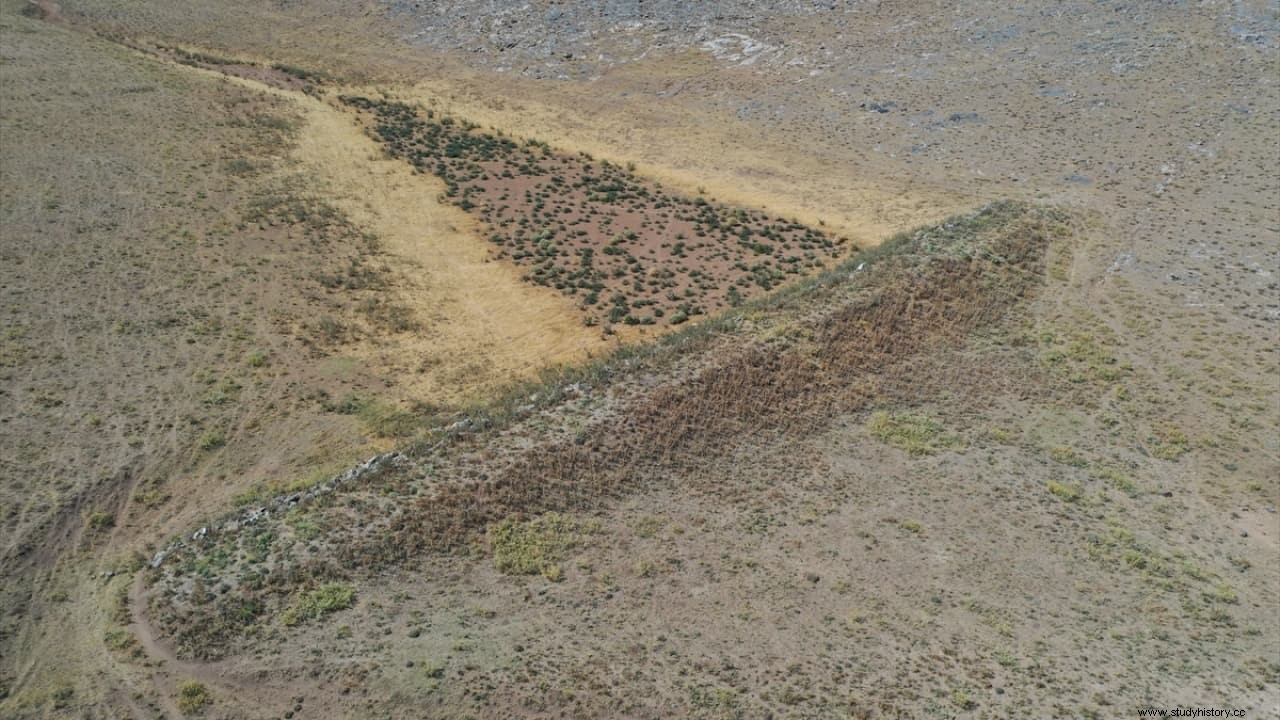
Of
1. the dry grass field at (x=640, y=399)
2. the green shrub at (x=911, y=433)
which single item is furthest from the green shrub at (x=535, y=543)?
the green shrub at (x=911, y=433)

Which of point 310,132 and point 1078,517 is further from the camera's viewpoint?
point 310,132

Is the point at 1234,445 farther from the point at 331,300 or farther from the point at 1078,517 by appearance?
the point at 331,300

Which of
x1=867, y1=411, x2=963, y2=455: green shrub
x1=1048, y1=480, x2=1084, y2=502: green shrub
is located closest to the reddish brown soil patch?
x1=867, y1=411, x2=963, y2=455: green shrub

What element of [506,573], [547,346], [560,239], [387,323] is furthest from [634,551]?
[560,239]

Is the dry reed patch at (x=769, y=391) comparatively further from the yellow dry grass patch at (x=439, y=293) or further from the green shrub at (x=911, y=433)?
the yellow dry grass patch at (x=439, y=293)

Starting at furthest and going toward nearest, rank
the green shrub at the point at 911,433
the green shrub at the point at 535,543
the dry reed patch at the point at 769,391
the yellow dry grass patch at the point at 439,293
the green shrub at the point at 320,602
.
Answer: the yellow dry grass patch at the point at 439,293
the green shrub at the point at 911,433
the dry reed patch at the point at 769,391
the green shrub at the point at 535,543
the green shrub at the point at 320,602

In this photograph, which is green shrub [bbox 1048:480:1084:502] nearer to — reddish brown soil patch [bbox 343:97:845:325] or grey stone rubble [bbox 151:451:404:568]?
reddish brown soil patch [bbox 343:97:845:325]
